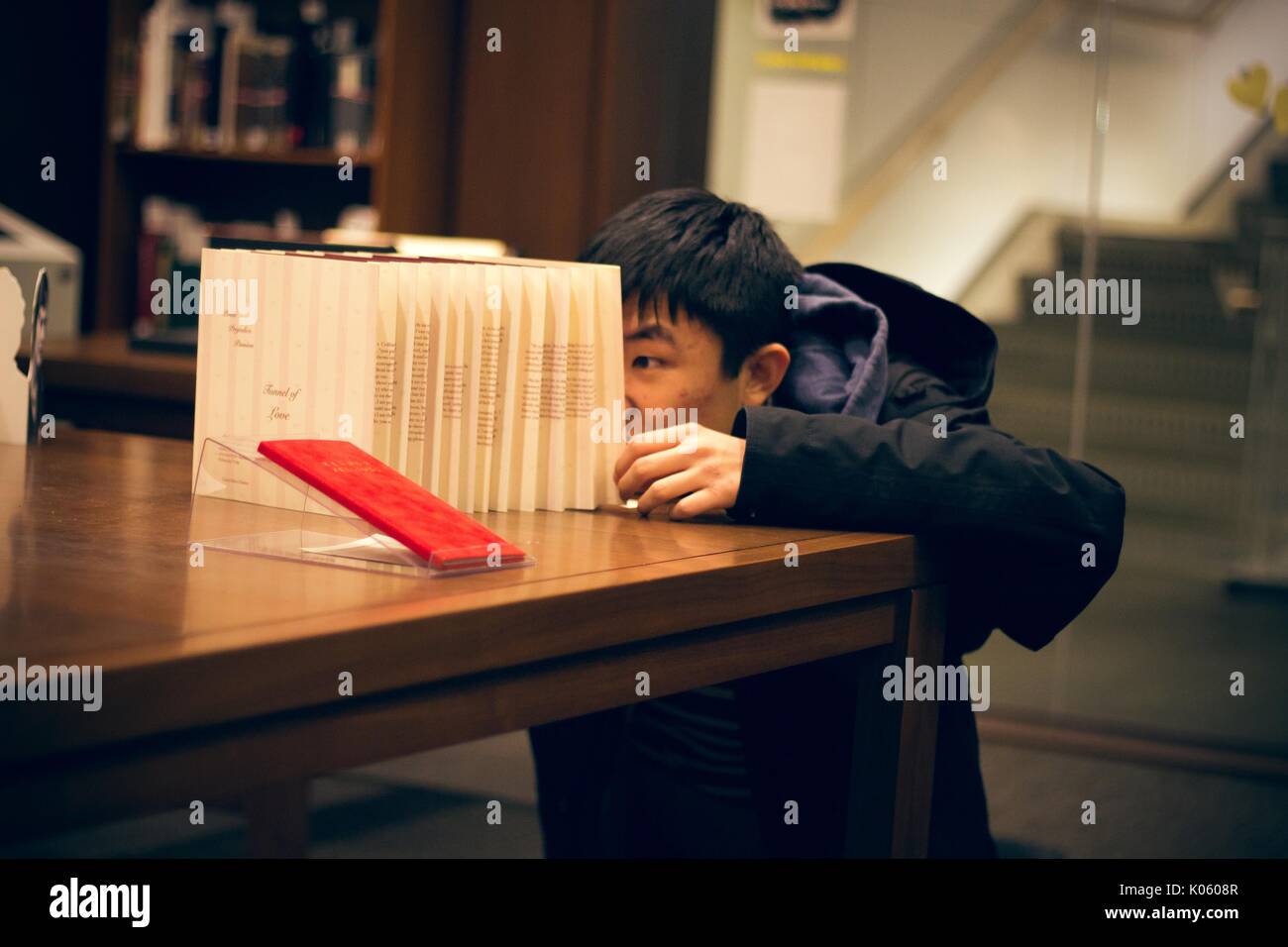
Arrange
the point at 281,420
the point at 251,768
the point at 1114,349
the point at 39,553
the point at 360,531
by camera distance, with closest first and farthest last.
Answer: the point at 251,768, the point at 39,553, the point at 360,531, the point at 281,420, the point at 1114,349

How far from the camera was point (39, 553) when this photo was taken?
899mm

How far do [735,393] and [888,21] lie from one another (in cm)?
247

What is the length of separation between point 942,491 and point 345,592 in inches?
22.5

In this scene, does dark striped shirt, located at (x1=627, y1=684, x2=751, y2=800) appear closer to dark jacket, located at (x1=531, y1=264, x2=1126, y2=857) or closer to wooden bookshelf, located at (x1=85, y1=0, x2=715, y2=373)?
dark jacket, located at (x1=531, y1=264, x2=1126, y2=857)

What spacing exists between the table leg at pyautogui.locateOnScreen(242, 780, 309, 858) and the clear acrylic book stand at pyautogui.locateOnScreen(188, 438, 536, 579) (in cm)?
107

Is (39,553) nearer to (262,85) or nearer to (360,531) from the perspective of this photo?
(360,531)

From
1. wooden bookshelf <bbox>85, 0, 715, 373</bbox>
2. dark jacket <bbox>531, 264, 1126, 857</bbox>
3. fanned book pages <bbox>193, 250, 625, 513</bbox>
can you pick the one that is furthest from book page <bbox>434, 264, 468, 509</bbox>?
wooden bookshelf <bbox>85, 0, 715, 373</bbox>

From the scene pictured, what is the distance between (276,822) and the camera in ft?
7.13

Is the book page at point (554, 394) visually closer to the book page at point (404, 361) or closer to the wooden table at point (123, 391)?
the book page at point (404, 361)

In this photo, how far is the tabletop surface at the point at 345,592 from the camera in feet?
2.31

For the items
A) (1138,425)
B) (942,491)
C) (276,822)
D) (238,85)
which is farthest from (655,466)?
(238,85)

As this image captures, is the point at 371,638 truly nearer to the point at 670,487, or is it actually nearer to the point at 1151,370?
the point at 670,487

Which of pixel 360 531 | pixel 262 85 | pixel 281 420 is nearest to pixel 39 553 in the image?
pixel 360 531

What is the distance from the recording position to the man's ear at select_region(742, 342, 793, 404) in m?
1.46
